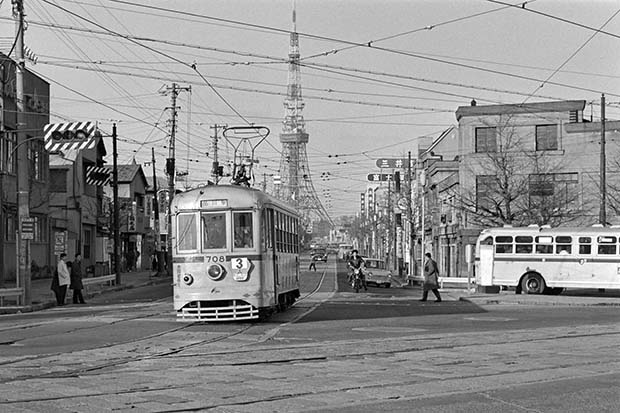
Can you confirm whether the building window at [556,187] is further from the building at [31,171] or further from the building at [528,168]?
the building at [31,171]

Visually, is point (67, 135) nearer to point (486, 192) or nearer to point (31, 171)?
point (31, 171)

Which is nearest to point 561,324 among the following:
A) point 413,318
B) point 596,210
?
point 413,318

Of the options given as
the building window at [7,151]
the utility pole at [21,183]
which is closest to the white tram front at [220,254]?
the utility pole at [21,183]

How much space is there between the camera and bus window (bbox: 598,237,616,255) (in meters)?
35.2

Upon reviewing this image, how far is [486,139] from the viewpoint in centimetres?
5953

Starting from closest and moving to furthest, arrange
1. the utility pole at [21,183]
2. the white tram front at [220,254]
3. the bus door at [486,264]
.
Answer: the white tram front at [220,254] → the utility pole at [21,183] → the bus door at [486,264]

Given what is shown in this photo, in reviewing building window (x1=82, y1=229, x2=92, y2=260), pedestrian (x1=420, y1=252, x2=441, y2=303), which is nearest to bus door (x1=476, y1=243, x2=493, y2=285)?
pedestrian (x1=420, y1=252, x2=441, y2=303)

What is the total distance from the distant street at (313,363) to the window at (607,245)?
437 inches

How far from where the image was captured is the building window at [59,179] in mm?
57062

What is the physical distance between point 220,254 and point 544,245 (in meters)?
19.1

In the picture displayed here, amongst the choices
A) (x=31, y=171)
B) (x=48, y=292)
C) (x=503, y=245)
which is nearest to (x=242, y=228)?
(x=503, y=245)

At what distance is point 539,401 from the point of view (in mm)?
10703

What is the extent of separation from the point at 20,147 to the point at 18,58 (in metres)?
2.82

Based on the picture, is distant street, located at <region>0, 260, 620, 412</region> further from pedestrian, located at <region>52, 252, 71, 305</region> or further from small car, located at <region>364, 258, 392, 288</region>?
small car, located at <region>364, 258, 392, 288</region>
